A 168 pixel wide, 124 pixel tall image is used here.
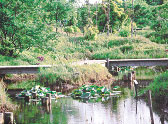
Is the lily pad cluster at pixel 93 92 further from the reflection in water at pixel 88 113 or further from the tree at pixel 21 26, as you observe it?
the tree at pixel 21 26

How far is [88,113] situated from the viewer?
1560cm

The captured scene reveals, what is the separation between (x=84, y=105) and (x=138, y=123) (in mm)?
3953

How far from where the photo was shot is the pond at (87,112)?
14.3m

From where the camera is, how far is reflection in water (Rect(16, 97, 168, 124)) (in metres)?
14.3

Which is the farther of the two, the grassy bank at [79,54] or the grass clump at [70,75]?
the grassy bank at [79,54]

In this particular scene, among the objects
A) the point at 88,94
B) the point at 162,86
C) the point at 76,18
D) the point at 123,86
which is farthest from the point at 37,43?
the point at 76,18

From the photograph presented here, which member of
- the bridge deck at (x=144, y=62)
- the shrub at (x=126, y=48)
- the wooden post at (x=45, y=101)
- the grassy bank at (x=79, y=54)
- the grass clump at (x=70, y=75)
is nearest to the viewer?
the wooden post at (x=45, y=101)

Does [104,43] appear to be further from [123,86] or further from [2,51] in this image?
[123,86]

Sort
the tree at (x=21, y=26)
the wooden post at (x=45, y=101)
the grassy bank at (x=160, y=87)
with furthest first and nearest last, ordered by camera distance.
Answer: the tree at (x=21, y=26)
the wooden post at (x=45, y=101)
the grassy bank at (x=160, y=87)

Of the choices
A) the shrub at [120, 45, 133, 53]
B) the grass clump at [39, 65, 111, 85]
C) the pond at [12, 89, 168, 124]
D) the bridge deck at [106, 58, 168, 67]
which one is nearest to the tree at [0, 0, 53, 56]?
the grass clump at [39, 65, 111, 85]

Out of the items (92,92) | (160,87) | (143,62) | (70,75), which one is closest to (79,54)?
(143,62)

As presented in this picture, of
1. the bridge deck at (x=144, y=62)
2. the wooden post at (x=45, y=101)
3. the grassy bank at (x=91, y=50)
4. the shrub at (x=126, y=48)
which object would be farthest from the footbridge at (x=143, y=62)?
the wooden post at (x=45, y=101)

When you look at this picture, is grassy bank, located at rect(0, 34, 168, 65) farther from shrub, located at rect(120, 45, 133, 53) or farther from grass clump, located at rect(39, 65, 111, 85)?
grass clump, located at rect(39, 65, 111, 85)

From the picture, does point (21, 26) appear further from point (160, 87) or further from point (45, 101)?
point (160, 87)
